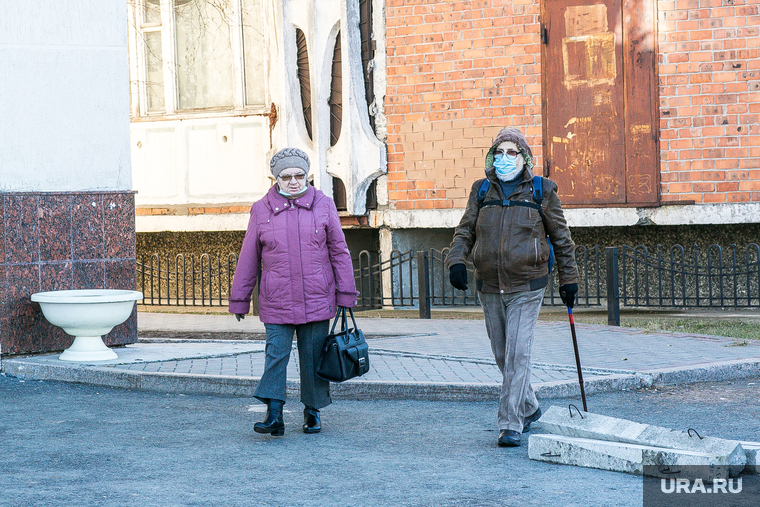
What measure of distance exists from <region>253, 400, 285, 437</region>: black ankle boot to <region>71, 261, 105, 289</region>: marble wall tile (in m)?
4.03

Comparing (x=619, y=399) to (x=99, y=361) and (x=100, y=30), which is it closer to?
(x=99, y=361)

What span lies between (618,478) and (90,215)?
21.0 ft

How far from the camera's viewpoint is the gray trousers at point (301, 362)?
681 cm

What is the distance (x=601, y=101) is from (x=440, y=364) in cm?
700

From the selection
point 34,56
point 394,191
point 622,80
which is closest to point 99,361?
point 34,56

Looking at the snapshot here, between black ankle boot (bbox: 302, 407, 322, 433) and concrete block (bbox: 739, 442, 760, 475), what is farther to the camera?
black ankle boot (bbox: 302, 407, 322, 433)

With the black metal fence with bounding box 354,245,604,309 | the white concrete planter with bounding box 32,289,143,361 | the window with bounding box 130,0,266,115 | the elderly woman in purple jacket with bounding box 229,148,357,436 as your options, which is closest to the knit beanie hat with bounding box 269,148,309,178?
the elderly woman in purple jacket with bounding box 229,148,357,436

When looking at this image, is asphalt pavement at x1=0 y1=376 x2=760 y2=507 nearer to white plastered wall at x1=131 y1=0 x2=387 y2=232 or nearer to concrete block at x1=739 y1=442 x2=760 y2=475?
concrete block at x1=739 y1=442 x2=760 y2=475

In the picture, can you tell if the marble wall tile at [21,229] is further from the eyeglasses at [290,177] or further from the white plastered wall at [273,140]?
the white plastered wall at [273,140]

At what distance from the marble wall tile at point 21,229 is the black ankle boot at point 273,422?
398 centimetres

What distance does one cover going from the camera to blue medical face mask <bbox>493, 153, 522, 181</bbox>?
21.1 ft

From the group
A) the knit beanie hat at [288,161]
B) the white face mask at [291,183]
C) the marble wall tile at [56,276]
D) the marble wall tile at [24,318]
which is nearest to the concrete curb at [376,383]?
the marble wall tile at [24,318]

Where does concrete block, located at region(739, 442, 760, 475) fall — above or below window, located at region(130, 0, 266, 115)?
below

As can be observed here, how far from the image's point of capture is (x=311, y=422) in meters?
6.93
